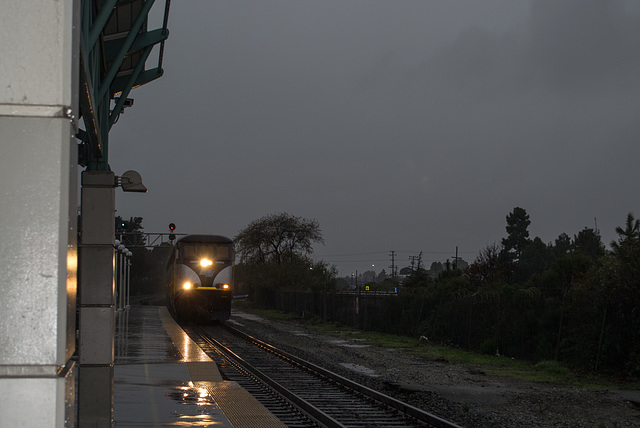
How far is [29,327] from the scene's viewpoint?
8.45 feet

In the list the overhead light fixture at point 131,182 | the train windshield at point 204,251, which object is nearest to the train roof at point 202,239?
the train windshield at point 204,251

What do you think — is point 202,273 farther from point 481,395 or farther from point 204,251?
point 481,395

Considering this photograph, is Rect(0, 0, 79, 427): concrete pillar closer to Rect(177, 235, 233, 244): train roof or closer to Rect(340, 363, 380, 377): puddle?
Rect(340, 363, 380, 377): puddle

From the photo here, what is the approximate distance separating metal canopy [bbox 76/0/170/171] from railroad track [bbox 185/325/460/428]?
4.76 meters

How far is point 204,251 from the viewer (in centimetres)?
3094

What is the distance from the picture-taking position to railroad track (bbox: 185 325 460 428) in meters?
10.3

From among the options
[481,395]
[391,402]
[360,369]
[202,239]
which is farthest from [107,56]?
[202,239]

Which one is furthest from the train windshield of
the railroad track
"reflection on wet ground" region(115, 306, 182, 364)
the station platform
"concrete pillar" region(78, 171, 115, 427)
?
"concrete pillar" region(78, 171, 115, 427)

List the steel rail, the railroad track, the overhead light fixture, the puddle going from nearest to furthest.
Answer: the overhead light fixture < the steel rail < the railroad track < the puddle

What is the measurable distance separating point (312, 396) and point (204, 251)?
18895mm

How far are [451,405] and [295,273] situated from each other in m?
47.9

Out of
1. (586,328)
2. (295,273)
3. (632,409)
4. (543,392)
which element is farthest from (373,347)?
(295,273)

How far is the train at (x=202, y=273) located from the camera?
30672 millimetres

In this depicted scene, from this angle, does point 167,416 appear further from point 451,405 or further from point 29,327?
point 29,327
